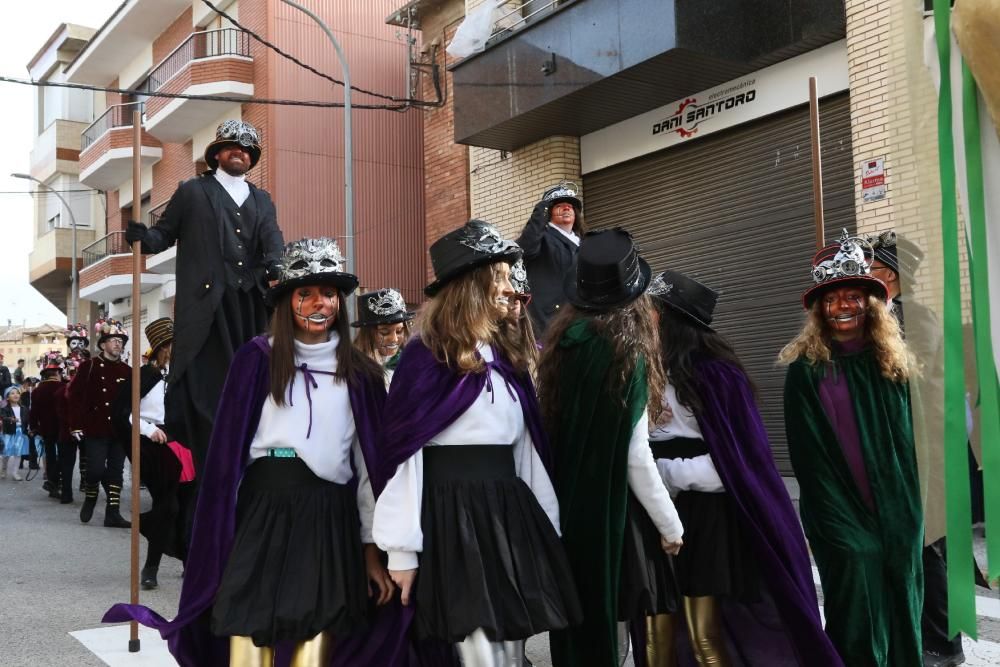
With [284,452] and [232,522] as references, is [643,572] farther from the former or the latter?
[232,522]

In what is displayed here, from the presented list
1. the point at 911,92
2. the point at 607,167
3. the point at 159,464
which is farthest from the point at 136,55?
the point at 911,92

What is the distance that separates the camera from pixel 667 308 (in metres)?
4.27

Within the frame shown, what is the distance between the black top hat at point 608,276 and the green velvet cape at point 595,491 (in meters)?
0.15

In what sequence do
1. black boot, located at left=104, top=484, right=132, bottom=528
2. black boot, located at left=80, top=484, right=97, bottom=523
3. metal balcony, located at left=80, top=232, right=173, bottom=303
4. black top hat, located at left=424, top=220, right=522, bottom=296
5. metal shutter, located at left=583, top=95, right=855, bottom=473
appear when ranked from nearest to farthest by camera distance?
black top hat, located at left=424, top=220, right=522, bottom=296
black boot, located at left=104, top=484, right=132, bottom=528
black boot, located at left=80, top=484, right=97, bottom=523
metal shutter, located at left=583, top=95, right=855, bottom=473
metal balcony, located at left=80, top=232, right=173, bottom=303

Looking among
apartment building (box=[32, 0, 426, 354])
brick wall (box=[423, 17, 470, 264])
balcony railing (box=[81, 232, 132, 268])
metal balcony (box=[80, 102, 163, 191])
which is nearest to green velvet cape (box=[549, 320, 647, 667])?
brick wall (box=[423, 17, 470, 264])

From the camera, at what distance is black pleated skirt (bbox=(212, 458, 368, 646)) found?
3.46 meters

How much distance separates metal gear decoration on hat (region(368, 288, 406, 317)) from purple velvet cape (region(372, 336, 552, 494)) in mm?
3314

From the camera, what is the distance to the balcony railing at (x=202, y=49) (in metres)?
23.1

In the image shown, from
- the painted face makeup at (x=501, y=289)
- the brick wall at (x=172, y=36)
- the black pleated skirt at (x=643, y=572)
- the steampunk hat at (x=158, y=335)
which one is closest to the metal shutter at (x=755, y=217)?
the steampunk hat at (x=158, y=335)

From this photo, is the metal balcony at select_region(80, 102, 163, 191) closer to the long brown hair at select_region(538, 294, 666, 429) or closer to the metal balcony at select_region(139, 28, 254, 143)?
the metal balcony at select_region(139, 28, 254, 143)

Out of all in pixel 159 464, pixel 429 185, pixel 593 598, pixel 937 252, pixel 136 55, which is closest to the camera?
pixel 937 252

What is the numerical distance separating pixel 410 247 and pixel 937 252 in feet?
70.5

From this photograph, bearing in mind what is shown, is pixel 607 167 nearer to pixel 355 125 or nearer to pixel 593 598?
pixel 355 125

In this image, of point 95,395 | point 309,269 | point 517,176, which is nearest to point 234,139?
point 309,269
